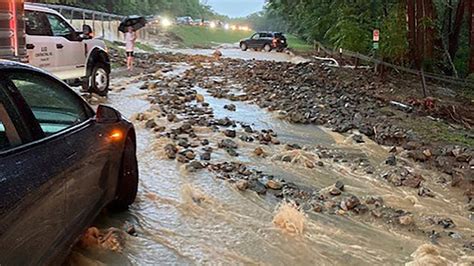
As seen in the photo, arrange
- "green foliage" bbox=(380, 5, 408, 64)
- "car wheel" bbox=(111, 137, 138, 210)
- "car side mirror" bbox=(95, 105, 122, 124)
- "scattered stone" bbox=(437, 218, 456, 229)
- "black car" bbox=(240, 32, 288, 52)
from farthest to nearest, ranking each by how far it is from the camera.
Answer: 1. "black car" bbox=(240, 32, 288, 52)
2. "green foliage" bbox=(380, 5, 408, 64)
3. "scattered stone" bbox=(437, 218, 456, 229)
4. "car wheel" bbox=(111, 137, 138, 210)
5. "car side mirror" bbox=(95, 105, 122, 124)

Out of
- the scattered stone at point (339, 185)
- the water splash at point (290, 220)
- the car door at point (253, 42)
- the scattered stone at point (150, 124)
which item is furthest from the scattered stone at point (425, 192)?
the car door at point (253, 42)

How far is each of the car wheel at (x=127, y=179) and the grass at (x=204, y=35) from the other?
4280 centimetres

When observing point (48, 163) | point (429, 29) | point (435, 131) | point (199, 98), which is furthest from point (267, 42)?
point (48, 163)

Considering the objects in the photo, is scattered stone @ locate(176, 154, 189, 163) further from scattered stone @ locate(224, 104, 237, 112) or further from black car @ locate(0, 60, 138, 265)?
scattered stone @ locate(224, 104, 237, 112)

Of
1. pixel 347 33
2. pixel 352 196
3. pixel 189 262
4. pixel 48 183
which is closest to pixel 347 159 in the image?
pixel 352 196

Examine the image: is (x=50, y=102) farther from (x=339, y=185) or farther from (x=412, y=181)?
(x=412, y=181)

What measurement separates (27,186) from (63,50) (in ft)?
28.0

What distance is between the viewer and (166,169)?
6.45 meters

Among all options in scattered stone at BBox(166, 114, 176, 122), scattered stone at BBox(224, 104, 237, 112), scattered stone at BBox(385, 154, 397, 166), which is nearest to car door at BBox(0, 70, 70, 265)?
scattered stone at BBox(385, 154, 397, 166)

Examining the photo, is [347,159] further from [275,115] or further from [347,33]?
[347,33]

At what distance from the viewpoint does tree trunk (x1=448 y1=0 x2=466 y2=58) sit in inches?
662

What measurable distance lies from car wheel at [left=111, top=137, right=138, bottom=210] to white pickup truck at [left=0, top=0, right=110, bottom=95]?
458cm

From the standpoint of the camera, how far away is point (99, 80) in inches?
467

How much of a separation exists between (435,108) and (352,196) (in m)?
5.92
